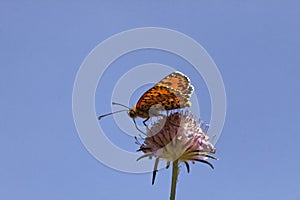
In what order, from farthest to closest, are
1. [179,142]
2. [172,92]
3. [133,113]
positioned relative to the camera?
[133,113]
[172,92]
[179,142]

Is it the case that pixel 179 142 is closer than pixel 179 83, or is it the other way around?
pixel 179 142

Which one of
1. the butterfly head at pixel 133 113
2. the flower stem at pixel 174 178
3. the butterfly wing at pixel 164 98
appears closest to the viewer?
the flower stem at pixel 174 178

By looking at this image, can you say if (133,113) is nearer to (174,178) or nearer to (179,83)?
(179,83)

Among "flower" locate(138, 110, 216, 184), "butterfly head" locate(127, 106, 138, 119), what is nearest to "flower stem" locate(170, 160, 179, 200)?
"flower" locate(138, 110, 216, 184)

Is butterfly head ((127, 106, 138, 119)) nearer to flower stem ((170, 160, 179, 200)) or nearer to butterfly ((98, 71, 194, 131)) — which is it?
butterfly ((98, 71, 194, 131))

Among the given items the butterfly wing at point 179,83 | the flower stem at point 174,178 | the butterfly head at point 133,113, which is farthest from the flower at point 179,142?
the butterfly head at point 133,113

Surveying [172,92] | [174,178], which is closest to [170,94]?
[172,92]

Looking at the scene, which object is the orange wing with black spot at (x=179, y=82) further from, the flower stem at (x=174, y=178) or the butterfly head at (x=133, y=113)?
the flower stem at (x=174, y=178)

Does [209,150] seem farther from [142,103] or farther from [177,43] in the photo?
[177,43]
